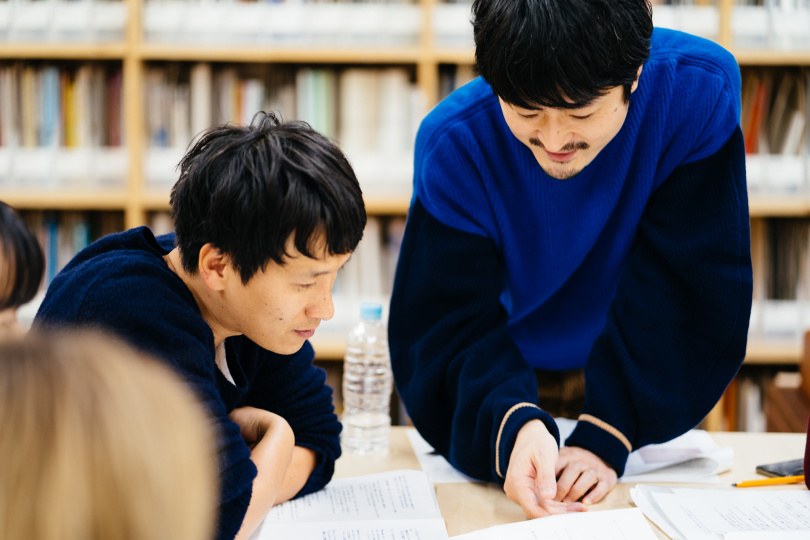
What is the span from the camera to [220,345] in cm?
105

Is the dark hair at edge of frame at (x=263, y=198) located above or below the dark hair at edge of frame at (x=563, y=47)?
below

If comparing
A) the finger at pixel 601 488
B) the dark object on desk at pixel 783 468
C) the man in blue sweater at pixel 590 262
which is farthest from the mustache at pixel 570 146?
the dark object on desk at pixel 783 468

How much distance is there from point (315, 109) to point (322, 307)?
1.51m

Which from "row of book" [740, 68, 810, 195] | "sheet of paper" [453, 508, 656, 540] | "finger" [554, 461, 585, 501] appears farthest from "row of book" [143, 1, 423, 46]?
"sheet of paper" [453, 508, 656, 540]

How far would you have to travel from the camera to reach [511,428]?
1.06 metres

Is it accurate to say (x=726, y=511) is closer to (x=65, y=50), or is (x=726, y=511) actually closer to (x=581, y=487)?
(x=581, y=487)

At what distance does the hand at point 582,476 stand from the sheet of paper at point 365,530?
202mm

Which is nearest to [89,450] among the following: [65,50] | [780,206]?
[65,50]

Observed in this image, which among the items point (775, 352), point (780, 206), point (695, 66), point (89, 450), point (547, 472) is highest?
point (695, 66)

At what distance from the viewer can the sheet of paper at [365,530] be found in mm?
909

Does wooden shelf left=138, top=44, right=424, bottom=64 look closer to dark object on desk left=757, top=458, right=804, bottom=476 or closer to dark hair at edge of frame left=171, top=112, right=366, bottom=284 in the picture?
dark hair at edge of frame left=171, top=112, right=366, bottom=284

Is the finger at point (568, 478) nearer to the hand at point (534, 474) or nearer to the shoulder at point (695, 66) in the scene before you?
the hand at point (534, 474)

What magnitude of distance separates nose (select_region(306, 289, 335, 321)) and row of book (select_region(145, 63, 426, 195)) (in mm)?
1400

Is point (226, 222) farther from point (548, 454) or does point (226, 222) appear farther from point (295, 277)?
point (548, 454)
